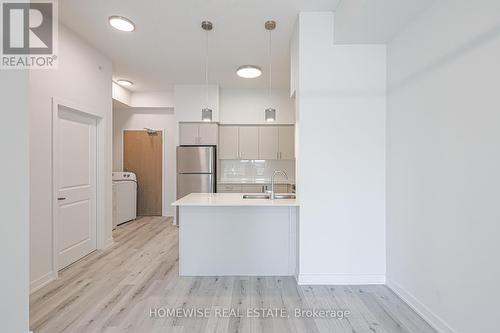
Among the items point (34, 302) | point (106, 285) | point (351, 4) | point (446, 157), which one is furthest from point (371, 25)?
point (34, 302)

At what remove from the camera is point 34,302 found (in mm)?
2346

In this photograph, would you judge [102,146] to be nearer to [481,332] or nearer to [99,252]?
[99,252]

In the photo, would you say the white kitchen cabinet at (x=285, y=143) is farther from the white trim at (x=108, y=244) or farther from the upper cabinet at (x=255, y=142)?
the white trim at (x=108, y=244)

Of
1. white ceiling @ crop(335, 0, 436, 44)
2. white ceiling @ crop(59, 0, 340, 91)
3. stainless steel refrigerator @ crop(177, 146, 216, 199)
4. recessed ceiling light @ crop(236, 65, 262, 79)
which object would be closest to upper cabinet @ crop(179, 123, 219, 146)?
stainless steel refrigerator @ crop(177, 146, 216, 199)

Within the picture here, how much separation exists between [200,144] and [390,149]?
3.56m

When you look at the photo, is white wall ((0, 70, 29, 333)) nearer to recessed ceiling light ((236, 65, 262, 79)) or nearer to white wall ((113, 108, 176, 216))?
recessed ceiling light ((236, 65, 262, 79))

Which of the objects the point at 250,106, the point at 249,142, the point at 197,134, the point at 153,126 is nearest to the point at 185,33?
the point at 197,134

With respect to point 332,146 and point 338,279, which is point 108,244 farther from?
point 332,146

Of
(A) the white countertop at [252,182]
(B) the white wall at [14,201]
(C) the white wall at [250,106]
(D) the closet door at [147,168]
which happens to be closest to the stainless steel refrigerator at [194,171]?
(A) the white countertop at [252,182]

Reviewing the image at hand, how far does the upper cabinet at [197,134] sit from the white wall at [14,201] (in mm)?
3469

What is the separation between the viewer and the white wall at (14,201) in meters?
1.55

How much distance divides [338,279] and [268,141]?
Answer: 3.30m

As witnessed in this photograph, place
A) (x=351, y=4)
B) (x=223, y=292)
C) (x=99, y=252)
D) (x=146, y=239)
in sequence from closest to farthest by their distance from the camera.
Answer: (x=351, y=4) → (x=223, y=292) → (x=99, y=252) → (x=146, y=239)

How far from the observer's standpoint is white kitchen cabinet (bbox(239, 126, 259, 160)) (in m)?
5.45
